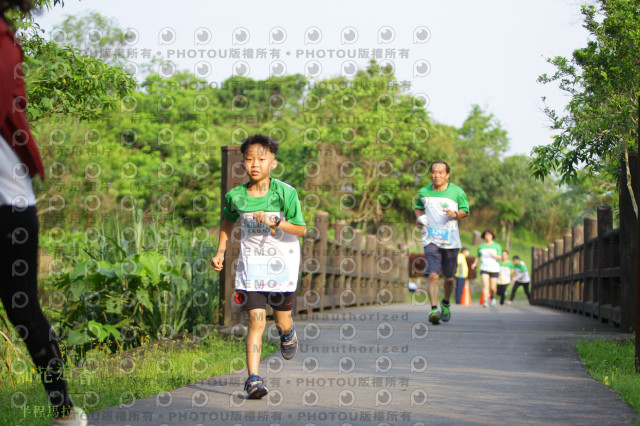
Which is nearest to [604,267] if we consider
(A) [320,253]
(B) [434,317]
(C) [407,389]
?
(B) [434,317]

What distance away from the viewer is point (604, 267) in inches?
368

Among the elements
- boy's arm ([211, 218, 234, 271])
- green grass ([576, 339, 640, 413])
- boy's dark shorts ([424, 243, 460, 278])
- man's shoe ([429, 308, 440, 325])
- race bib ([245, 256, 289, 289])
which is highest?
boy's dark shorts ([424, 243, 460, 278])

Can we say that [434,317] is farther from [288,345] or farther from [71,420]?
[71,420]

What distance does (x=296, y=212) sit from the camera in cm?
491

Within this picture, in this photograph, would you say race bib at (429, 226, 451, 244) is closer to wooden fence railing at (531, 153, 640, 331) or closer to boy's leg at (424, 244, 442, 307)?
boy's leg at (424, 244, 442, 307)

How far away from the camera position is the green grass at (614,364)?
14.3 ft

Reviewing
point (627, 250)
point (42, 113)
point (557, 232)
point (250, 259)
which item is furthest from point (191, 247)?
point (557, 232)

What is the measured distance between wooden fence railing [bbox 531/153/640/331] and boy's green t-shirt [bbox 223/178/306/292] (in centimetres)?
348

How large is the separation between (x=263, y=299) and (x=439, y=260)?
4.78m

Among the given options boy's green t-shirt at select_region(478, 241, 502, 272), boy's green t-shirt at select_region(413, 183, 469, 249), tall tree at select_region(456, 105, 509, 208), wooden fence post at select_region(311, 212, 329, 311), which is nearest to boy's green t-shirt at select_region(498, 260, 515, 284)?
boy's green t-shirt at select_region(478, 241, 502, 272)

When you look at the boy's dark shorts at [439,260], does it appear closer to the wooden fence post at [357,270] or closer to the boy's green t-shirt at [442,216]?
the boy's green t-shirt at [442,216]

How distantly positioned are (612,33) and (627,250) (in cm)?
203

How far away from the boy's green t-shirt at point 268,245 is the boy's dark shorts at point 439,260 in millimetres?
4599

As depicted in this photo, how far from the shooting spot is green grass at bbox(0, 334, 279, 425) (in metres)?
4.28
